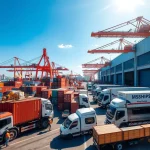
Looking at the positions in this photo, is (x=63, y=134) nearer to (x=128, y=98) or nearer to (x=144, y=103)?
(x=128, y=98)

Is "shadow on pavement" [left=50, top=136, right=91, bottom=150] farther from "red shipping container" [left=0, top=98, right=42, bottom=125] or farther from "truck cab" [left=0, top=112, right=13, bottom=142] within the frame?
"truck cab" [left=0, top=112, right=13, bottom=142]

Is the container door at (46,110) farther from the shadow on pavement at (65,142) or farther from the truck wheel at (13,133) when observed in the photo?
the shadow on pavement at (65,142)

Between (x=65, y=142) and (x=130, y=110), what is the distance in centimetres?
659

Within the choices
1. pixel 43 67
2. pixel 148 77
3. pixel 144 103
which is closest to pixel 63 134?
pixel 144 103

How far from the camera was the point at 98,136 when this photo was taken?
8.84 metres

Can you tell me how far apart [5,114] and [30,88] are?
18.0 metres

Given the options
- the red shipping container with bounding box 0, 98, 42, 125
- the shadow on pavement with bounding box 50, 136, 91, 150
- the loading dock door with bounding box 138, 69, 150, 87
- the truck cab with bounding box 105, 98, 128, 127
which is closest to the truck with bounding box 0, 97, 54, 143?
the red shipping container with bounding box 0, 98, 42, 125

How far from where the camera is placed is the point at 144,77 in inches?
1142

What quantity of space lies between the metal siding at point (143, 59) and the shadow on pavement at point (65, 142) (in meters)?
21.6

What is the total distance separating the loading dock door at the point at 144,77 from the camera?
27430 mm

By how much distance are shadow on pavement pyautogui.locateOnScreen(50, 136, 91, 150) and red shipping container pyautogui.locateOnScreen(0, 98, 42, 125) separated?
3.45 metres

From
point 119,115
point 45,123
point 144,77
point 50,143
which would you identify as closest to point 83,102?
point 45,123

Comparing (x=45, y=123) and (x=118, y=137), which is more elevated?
(x=118, y=137)

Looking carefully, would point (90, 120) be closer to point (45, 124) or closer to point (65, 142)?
point (65, 142)
